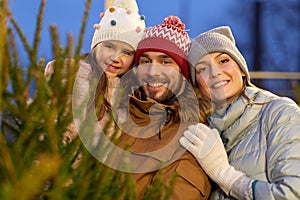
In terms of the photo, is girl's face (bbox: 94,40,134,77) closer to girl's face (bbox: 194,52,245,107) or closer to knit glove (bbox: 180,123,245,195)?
girl's face (bbox: 194,52,245,107)

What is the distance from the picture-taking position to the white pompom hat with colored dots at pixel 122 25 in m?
3.79

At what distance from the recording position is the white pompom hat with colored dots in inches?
149

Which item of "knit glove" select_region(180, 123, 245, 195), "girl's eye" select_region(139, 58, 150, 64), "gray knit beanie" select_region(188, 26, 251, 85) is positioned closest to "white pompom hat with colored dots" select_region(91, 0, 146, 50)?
"girl's eye" select_region(139, 58, 150, 64)

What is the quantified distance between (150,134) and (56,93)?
1291 mm

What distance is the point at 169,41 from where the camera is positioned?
3.60 m

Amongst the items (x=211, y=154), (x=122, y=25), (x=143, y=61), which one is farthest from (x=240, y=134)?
(x=122, y=25)

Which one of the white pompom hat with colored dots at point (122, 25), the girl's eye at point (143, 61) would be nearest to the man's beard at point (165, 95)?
the girl's eye at point (143, 61)

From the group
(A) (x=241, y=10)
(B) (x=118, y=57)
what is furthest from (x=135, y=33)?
(A) (x=241, y=10)

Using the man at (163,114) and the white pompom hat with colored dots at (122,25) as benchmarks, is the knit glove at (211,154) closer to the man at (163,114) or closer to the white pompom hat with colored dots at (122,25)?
the man at (163,114)

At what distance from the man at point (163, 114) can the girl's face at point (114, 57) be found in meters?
0.11

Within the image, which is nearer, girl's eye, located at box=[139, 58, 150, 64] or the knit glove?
the knit glove

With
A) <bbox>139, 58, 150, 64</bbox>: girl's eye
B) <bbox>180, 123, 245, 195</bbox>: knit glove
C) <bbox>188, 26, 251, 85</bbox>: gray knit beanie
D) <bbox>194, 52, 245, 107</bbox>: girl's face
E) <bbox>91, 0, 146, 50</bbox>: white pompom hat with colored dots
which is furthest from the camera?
<bbox>91, 0, 146, 50</bbox>: white pompom hat with colored dots

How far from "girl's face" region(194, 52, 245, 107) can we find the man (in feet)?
0.37

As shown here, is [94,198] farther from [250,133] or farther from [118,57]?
[118,57]
